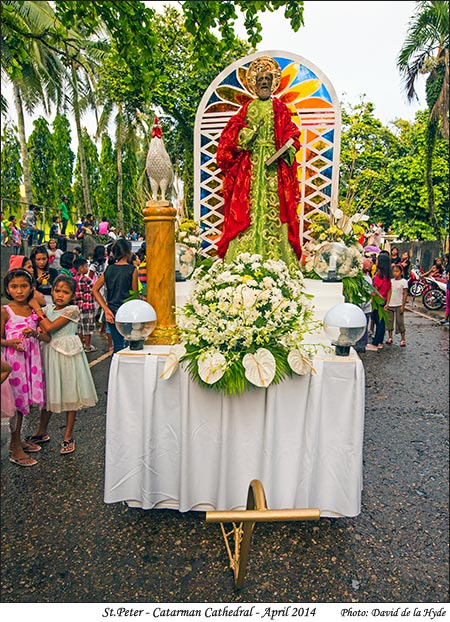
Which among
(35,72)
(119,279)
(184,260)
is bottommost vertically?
(119,279)

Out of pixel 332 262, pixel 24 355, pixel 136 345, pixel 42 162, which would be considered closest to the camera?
pixel 136 345

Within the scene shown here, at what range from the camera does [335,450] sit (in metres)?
2.58

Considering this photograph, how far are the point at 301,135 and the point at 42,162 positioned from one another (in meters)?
18.7

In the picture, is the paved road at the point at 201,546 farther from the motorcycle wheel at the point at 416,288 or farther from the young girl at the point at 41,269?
the motorcycle wheel at the point at 416,288

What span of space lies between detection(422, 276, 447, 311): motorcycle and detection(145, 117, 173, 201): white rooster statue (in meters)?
10.9

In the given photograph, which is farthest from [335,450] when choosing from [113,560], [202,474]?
[113,560]

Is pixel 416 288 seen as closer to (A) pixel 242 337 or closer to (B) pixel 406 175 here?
(B) pixel 406 175

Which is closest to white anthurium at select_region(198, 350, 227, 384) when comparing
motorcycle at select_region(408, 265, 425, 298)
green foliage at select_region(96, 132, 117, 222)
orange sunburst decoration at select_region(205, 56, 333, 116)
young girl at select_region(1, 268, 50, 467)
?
young girl at select_region(1, 268, 50, 467)

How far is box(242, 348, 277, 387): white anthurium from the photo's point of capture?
2.33 m

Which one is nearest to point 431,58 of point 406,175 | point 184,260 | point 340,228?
point 406,175

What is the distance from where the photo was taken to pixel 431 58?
13.3 meters

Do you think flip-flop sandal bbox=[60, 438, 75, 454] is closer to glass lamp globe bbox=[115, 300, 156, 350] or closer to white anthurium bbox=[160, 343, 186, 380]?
glass lamp globe bbox=[115, 300, 156, 350]

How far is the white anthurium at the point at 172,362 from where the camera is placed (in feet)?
8.17

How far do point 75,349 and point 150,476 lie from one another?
1.29 metres
